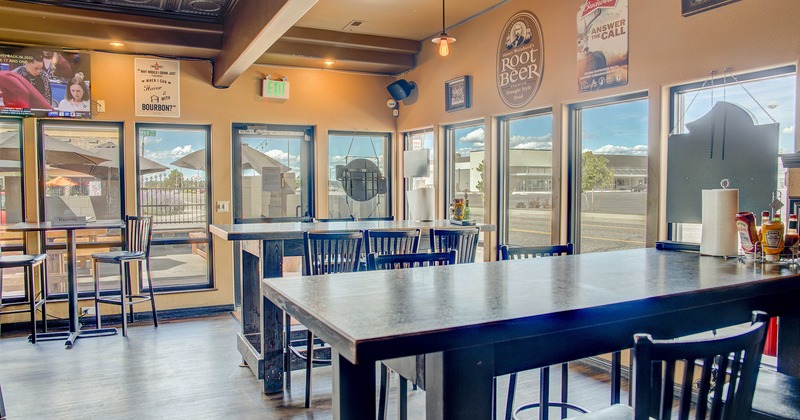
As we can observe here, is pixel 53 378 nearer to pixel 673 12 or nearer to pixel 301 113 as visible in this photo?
pixel 301 113

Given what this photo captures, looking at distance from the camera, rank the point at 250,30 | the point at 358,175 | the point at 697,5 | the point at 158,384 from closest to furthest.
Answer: the point at 697,5, the point at 158,384, the point at 250,30, the point at 358,175

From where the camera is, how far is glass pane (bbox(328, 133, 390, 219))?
6355 millimetres

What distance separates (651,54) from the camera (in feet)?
11.2

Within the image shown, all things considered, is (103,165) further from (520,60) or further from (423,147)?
(520,60)

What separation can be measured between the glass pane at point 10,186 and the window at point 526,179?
455 cm

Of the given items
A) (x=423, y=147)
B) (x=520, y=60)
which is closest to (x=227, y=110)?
(x=423, y=147)

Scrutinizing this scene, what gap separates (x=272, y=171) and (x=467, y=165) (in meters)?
2.24

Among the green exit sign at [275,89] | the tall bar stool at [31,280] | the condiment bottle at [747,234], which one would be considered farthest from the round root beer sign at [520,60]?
the tall bar stool at [31,280]

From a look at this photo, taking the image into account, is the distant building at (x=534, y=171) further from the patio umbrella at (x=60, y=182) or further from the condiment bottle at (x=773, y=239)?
the patio umbrella at (x=60, y=182)

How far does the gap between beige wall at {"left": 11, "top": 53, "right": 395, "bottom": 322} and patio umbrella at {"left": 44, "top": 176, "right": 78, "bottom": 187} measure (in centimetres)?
17

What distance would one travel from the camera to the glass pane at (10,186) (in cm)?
506

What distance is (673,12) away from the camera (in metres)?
3.27

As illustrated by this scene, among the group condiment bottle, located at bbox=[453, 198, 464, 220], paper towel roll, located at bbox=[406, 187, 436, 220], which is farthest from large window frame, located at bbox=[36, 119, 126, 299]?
condiment bottle, located at bbox=[453, 198, 464, 220]

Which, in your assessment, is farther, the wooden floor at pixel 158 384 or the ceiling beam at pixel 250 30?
the ceiling beam at pixel 250 30
